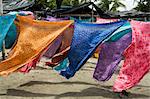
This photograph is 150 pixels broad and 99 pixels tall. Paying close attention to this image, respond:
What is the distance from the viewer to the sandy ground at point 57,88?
26.3 feet

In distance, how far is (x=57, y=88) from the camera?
8828 mm

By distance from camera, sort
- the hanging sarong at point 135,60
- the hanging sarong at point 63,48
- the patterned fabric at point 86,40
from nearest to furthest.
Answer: the hanging sarong at point 135,60 < the patterned fabric at point 86,40 < the hanging sarong at point 63,48

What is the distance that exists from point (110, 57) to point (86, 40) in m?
0.83

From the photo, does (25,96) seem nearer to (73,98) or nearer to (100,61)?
(73,98)

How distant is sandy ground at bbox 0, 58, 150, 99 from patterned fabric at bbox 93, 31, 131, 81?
376 mm

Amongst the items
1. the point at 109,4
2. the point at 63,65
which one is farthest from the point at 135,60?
the point at 109,4

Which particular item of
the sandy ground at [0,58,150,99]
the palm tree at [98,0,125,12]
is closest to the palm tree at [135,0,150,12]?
the palm tree at [98,0,125,12]

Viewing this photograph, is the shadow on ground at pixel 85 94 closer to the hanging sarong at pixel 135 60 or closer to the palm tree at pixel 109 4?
the hanging sarong at pixel 135 60

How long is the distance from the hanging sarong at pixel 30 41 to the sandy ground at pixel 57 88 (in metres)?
0.65

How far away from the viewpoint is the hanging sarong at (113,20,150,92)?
7.42 metres

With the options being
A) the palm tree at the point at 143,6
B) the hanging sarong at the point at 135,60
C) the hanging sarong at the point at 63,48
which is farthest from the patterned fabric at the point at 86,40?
the palm tree at the point at 143,6

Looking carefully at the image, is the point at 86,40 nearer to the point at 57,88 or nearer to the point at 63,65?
the point at 57,88

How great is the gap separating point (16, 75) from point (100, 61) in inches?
111

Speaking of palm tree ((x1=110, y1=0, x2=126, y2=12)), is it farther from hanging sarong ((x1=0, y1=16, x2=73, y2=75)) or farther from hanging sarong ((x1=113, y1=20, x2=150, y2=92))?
hanging sarong ((x1=113, y1=20, x2=150, y2=92))
